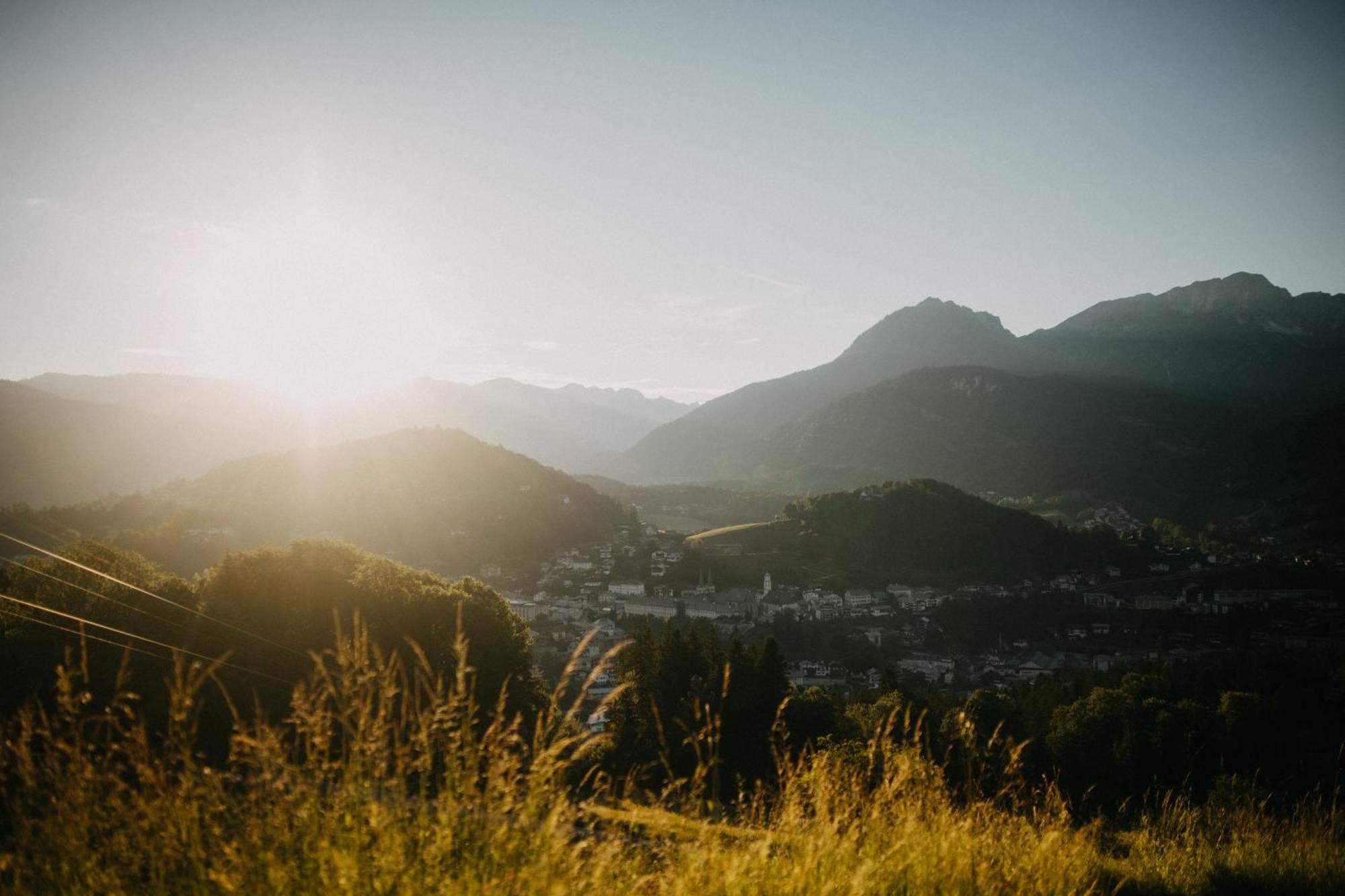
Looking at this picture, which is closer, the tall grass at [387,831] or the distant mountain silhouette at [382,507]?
the tall grass at [387,831]

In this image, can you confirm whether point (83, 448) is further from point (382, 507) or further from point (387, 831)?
point (387, 831)

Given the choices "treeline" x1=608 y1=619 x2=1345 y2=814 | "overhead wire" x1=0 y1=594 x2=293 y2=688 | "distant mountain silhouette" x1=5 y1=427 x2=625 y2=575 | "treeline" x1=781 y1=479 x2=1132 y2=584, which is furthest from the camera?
"treeline" x1=781 y1=479 x2=1132 y2=584

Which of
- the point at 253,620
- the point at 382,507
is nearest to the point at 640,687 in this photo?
the point at 253,620

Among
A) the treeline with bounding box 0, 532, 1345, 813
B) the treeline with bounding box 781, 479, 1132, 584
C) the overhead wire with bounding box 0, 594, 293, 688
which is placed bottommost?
the treeline with bounding box 781, 479, 1132, 584

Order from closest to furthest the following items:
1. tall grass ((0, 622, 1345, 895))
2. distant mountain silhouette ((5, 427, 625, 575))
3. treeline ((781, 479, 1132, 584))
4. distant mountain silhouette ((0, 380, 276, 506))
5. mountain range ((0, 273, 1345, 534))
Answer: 1. tall grass ((0, 622, 1345, 895))
2. distant mountain silhouette ((5, 427, 625, 575))
3. distant mountain silhouette ((0, 380, 276, 506))
4. mountain range ((0, 273, 1345, 534))
5. treeline ((781, 479, 1132, 584))

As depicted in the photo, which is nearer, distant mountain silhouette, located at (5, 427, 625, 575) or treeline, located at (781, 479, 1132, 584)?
distant mountain silhouette, located at (5, 427, 625, 575)

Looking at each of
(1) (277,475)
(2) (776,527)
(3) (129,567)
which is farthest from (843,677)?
(1) (277,475)

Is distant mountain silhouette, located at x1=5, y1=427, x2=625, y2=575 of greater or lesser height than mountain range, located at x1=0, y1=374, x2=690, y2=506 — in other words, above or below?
below

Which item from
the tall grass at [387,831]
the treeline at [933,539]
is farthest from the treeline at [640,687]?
the treeline at [933,539]

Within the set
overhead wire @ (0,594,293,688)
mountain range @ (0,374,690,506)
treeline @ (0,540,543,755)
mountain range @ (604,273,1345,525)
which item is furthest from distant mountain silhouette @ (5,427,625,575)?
mountain range @ (604,273,1345,525)

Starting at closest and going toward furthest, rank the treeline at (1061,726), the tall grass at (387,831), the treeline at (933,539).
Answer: the tall grass at (387,831)
the treeline at (1061,726)
the treeline at (933,539)

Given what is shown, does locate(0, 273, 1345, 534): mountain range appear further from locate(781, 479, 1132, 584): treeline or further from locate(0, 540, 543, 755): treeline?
locate(0, 540, 543, 755): treeline

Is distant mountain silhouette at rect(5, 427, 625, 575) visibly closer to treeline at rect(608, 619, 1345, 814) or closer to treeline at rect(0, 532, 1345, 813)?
treeline at rect(0, 532, 1345, 813)

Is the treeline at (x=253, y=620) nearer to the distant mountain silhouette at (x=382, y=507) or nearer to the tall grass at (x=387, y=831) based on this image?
the tall grass at (x=387, y=831)
